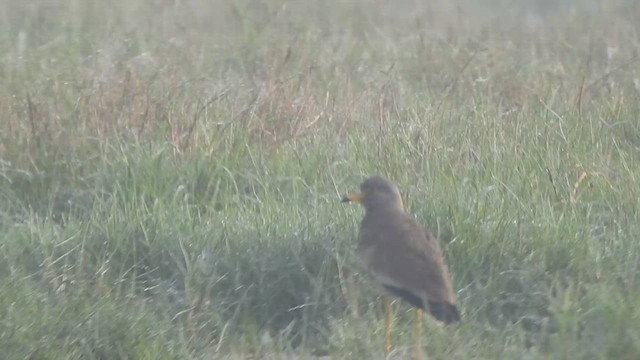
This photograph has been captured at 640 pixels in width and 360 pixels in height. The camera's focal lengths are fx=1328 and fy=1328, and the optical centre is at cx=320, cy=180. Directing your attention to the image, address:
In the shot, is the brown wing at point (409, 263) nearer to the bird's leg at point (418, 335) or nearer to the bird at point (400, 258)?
the bird at point (400, 258)

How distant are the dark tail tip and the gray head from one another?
702 mm

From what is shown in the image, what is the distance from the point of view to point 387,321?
16.0ft

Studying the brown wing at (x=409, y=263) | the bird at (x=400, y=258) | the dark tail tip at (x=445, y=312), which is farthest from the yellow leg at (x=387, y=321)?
the dark tail tip at (x=445, y=312)

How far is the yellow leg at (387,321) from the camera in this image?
4.74m

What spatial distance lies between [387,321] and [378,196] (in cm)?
55

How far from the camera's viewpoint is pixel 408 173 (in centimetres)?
636

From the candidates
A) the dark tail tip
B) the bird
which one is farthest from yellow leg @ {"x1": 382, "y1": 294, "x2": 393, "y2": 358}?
the dark tail tip

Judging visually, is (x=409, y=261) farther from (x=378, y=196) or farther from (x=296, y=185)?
(x=296, y=185)

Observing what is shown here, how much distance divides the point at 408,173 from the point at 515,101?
1.62 meters

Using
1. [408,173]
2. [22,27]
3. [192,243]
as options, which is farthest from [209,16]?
[192,243]

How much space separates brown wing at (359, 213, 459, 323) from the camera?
14.9 feet

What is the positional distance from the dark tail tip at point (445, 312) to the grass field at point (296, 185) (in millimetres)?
301

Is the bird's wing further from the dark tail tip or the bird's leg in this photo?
the bird's leg

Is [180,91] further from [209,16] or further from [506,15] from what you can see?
[506,15]
